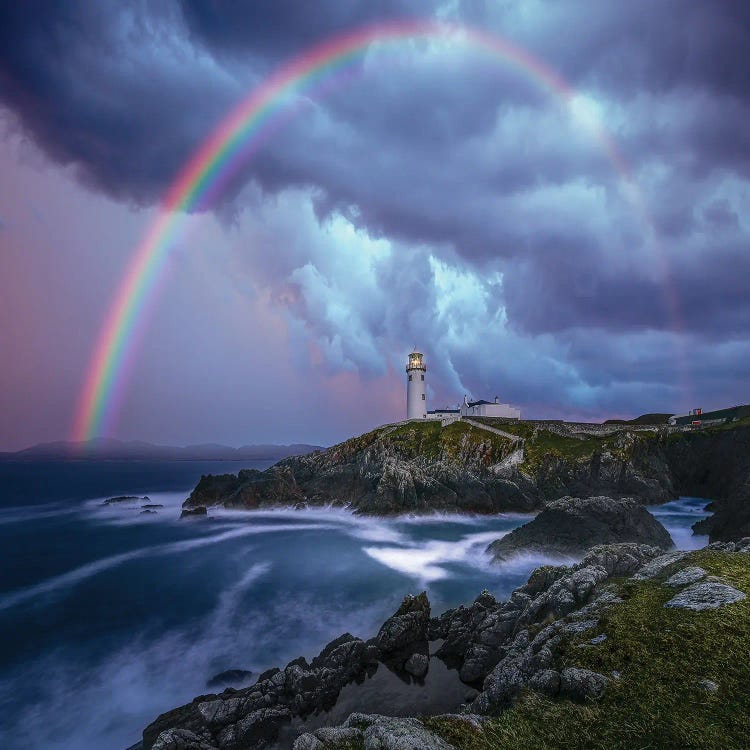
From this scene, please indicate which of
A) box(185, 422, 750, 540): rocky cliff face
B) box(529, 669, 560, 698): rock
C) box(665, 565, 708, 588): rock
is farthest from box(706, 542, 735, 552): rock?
box(185, 422, 750, 540): rocky cliff face

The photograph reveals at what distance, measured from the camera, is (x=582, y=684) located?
1259cm

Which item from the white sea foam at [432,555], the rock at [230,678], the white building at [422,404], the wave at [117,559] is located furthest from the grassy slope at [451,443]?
the rock at [230,678]

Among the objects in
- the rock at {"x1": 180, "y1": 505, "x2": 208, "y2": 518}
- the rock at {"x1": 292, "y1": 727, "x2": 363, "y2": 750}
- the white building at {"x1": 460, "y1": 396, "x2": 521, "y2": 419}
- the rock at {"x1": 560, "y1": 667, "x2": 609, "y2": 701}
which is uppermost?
the white building at {"x1": 460, "y1": 396, "x2": 521, "y2": 419}

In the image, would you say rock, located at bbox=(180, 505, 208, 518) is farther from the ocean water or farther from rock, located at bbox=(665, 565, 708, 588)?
rock, located at bbox=(665, 565, 708, 588)

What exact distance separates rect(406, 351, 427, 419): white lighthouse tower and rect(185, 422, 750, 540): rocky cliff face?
24.9 meters

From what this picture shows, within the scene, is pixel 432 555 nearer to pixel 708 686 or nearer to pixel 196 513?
pixel 708 686

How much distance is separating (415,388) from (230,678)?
10173 cm

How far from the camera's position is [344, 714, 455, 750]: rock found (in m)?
10.5

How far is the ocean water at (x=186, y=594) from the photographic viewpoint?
2422 centimetres

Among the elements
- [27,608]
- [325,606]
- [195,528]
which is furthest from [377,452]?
[27,608]

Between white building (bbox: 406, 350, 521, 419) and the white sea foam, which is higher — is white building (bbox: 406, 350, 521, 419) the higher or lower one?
the higher one

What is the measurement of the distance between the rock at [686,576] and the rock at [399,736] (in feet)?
43.0

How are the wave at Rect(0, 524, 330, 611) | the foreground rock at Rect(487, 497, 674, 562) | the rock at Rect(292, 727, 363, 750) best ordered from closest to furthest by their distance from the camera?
the rock at Rect(292, 727, 363, 750), the wave at Rect(0, 524, 330, 611), the foreground rock at Rect(487, 497, 674, 562)

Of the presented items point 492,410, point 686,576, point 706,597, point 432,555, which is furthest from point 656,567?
point 492,410
